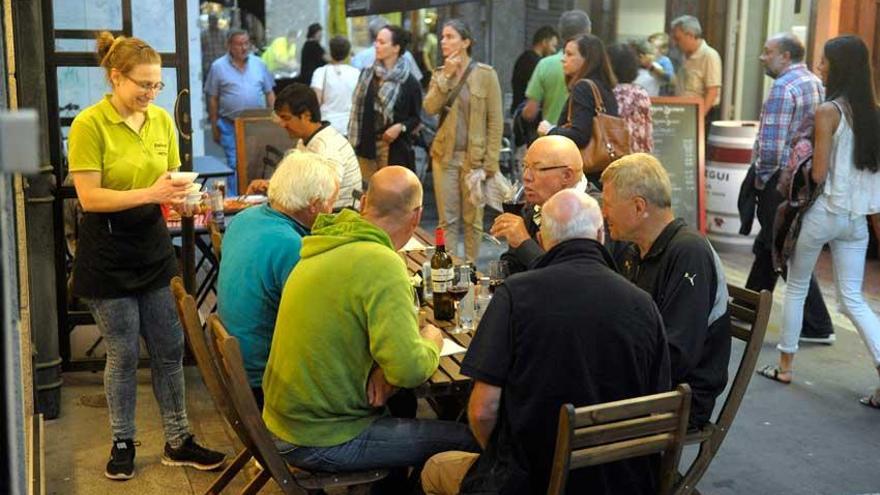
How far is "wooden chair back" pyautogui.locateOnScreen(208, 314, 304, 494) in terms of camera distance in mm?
3279

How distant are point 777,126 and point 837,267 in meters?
1.40

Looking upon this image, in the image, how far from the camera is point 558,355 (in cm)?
298

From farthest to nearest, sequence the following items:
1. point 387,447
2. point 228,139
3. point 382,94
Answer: point 228,139, point 382,94, point 387,447

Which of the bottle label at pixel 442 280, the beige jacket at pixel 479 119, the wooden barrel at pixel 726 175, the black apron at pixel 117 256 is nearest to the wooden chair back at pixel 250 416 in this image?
the bottle label at pixel 442 280

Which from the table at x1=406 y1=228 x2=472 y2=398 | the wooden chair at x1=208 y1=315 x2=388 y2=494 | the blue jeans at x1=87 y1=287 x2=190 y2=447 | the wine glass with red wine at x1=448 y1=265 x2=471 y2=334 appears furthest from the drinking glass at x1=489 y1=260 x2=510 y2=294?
the blue jeans at x1=87 y1=287 x2=190 y2=447

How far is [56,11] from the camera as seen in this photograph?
5.50m

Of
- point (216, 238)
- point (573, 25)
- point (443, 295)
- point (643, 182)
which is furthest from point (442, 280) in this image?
point (573, 25)

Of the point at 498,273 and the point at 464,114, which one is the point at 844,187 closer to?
the point at 498,273

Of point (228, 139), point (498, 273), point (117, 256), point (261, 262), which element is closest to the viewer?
point (261, 262)

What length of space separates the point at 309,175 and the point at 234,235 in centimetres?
34

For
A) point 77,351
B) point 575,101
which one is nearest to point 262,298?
point 77,351

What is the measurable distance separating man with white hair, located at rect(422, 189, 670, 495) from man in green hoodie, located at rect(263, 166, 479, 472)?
31 centimetres

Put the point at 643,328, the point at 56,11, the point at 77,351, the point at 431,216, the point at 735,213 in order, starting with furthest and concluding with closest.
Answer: the point at 431,216
the point at 735,213
the point at 77,351
the point at 56,11
the point at 643,328

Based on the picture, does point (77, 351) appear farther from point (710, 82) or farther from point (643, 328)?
point (710, 82)
